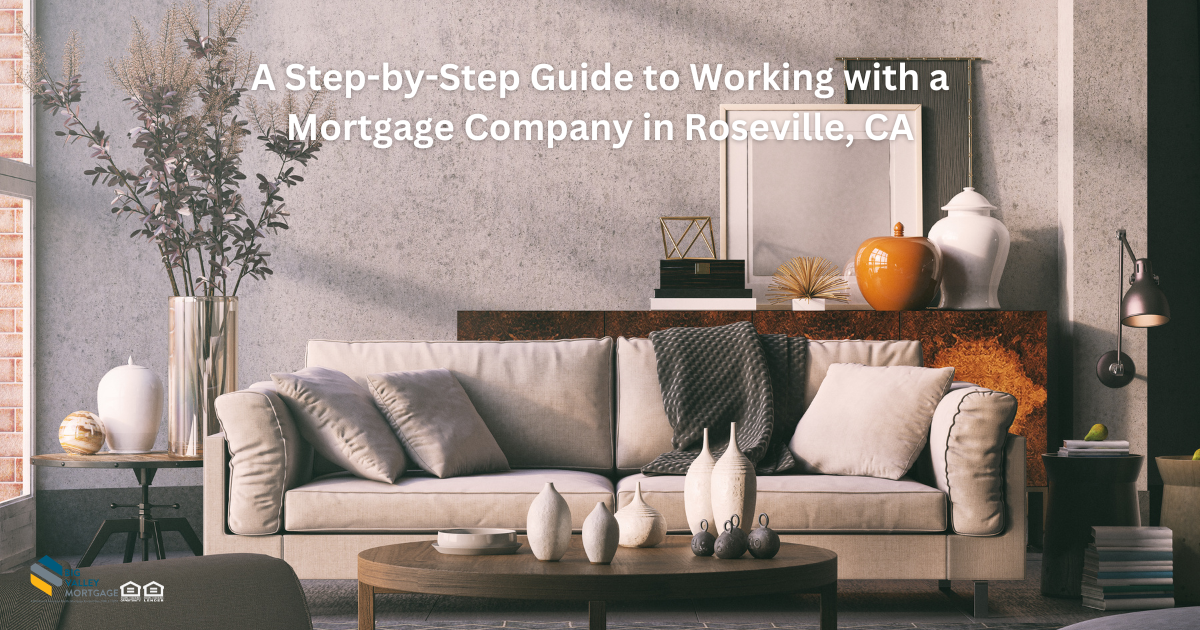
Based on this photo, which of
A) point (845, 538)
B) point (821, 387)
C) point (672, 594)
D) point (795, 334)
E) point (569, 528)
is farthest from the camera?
point (795, 334)

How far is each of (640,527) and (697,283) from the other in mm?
2158

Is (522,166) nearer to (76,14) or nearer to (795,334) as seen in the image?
(795,334)

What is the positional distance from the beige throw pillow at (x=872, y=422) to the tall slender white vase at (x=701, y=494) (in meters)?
1.00

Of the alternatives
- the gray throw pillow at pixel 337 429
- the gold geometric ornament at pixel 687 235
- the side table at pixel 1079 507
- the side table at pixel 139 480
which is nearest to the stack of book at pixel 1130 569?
the side table at pixel 1079 507

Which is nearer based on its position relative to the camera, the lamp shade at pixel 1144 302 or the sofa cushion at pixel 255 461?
the sofa cushion at pixel 255 461

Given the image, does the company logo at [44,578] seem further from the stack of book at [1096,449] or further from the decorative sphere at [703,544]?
the stack of book at [1096,449]

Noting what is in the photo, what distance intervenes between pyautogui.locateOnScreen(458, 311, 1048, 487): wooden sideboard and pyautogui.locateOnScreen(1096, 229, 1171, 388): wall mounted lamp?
13.8 inches

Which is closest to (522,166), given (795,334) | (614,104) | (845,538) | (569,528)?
(614,104)

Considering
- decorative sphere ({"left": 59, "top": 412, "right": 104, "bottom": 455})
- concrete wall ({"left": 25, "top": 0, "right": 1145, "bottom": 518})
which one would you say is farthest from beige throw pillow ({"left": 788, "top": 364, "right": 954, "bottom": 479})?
decorative sphere ({"left": 59, "top": 412, "right": 104, "bottom": 455})

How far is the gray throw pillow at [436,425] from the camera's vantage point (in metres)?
3.10

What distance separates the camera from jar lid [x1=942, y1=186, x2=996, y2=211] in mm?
4328

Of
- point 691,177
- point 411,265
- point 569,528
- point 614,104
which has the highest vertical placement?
point 614,104

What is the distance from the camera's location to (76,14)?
4430 millimetres

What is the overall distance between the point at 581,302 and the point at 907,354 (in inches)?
61.3
